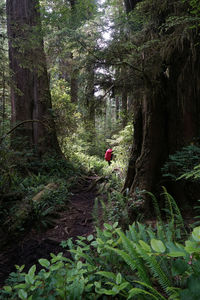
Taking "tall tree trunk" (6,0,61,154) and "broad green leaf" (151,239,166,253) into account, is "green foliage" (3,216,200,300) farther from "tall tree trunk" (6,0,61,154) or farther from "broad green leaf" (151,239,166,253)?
"tall tree trunk" (6,0,61,154)

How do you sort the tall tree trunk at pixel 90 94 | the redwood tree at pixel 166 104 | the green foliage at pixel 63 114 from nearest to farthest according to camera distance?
the redwood tree at pixel 166 104 → the tall tree trunk at pixel 90 94 → the green foliage at pixel 63 114

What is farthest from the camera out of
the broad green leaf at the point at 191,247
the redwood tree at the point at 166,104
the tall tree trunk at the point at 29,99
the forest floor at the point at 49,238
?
the tall tree trunk at the point at 29,99

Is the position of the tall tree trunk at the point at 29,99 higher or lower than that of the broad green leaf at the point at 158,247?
higher

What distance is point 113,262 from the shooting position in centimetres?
196

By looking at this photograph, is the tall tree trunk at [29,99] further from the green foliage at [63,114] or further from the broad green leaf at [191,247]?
the broad green leaf at [191,247]

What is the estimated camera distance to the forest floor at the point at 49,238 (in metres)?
3.80

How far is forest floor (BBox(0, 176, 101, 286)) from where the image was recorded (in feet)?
12.5

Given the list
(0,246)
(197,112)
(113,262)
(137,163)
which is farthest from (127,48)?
(0,246)

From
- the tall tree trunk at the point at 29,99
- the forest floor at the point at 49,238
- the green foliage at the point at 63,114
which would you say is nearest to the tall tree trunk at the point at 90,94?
the forest floor at the point at 49,238

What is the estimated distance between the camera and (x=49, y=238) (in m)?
4.52

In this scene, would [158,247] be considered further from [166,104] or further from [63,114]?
[63,114]

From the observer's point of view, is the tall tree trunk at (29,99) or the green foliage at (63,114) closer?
the tall tree trunk at (29,99)

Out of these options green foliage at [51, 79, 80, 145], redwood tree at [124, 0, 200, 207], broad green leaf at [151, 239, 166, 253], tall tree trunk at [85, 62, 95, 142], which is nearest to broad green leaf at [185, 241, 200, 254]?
broad green leaf at [151, 239, 166, 253]

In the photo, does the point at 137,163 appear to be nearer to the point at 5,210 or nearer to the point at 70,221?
the point at 70,221
